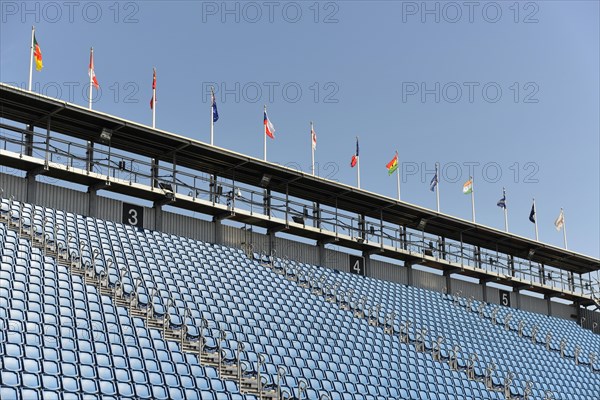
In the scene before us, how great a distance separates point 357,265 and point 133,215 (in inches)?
398

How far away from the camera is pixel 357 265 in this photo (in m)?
34.6

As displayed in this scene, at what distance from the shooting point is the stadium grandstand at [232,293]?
1872 centimetres

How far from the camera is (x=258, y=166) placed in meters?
30.7

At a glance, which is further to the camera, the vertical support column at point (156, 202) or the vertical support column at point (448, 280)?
the vertical support column at point (448, 280)

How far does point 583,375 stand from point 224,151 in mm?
16302

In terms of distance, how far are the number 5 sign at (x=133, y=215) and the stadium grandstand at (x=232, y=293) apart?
0.31 ft

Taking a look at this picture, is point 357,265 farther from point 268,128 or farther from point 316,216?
point 268,128

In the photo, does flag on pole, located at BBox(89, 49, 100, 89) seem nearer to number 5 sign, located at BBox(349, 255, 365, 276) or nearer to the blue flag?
the blue flag

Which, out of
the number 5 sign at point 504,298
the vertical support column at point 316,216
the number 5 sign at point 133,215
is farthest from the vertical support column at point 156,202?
the number 5 sign at point 504,298

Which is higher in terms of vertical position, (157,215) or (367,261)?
(157,215)

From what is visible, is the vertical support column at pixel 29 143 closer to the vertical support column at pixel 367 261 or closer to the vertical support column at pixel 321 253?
the vertical support column at pixel 321 253

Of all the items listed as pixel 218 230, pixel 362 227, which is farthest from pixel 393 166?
pixel 218 230

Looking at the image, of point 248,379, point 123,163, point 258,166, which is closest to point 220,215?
point 258,166

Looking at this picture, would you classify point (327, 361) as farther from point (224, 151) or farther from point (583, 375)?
point (583, 375)
